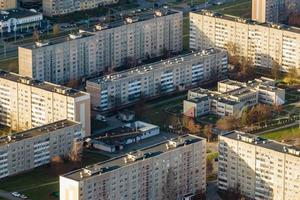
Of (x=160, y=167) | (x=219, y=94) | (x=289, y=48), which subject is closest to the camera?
(x=160, y=167)

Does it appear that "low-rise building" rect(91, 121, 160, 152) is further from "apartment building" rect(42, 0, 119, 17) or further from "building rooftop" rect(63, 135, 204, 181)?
"apartment building" rect(42, 0, 119, 17)

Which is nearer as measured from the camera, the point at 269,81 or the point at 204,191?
the point at 204,191

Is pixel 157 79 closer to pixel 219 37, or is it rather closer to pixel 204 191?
pixel 219 37

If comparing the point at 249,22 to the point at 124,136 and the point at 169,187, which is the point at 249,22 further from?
the point at 169,187

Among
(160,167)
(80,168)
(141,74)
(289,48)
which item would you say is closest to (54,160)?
(80,168)

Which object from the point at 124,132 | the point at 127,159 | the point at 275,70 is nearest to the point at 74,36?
the point at 275,70

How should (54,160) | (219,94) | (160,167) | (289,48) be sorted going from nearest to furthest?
(160,167) → (54,160) → (219,94) → (289,48)

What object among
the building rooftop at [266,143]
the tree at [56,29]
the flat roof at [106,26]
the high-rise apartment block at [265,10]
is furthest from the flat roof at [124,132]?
the high-rise apartment block at [265,10]

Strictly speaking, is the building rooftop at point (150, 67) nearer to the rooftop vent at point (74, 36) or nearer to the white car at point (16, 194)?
the rooftop vent at point (74, 36)
